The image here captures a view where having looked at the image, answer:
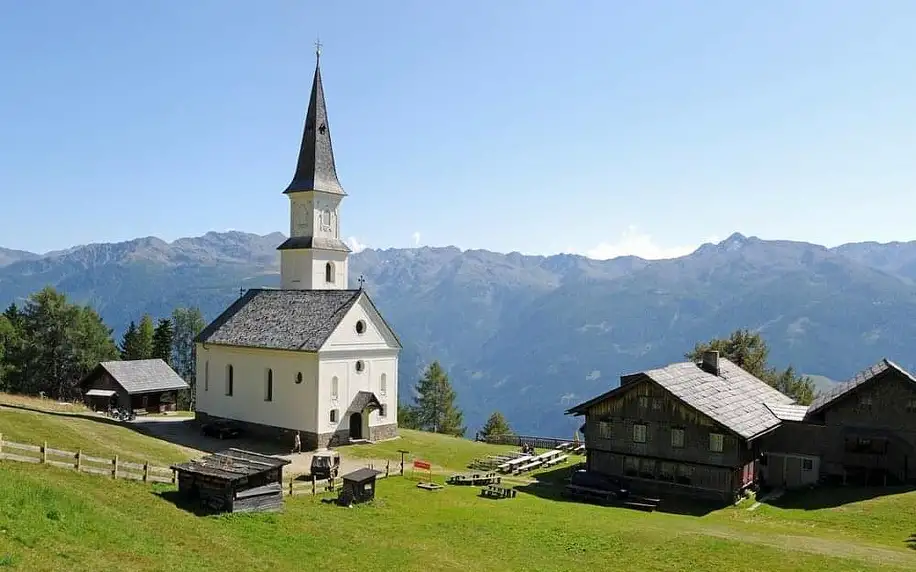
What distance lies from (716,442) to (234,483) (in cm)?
2372

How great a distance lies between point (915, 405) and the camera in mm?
37312

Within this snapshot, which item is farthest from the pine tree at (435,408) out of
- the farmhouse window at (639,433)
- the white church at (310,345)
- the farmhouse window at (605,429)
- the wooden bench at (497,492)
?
the wooden bench at (497,492)

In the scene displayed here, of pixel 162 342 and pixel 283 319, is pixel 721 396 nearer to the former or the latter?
pixel 283 319

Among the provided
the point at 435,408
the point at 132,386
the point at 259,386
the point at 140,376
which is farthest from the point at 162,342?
the point at 259,386

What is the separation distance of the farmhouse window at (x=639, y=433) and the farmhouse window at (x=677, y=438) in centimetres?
157

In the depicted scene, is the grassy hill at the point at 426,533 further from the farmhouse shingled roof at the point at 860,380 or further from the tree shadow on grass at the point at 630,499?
the farmhouse shingled roof at the point at 860,380

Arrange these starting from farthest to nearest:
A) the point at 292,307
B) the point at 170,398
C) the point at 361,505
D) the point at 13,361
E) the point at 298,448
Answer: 1. the point at 13,361
2. the point at 170,398
3. the point at 292,307
4. the point at 298,448
5. the point at 361,505

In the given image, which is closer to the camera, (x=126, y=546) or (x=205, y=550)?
(x=126, y=546)

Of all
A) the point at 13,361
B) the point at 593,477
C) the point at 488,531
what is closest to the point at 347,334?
the point at 593,477

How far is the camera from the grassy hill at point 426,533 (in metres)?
19.7

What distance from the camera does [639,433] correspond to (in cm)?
4012

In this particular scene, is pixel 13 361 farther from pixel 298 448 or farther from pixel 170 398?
pixel 298 448

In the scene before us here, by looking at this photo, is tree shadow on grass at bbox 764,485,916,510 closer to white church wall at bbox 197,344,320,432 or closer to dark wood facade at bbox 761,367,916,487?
dark wood facade at bbox 761,367,916,487

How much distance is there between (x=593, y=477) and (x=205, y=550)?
22.7 meters
